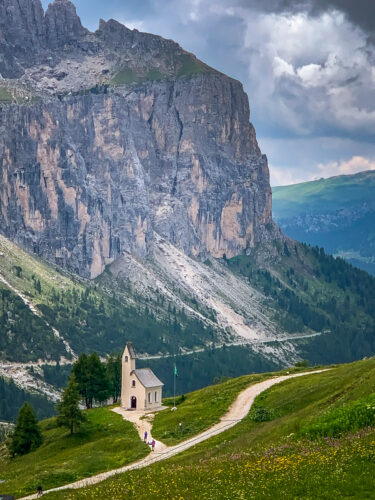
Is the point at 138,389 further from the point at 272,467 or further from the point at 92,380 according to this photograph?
the point at 272,467

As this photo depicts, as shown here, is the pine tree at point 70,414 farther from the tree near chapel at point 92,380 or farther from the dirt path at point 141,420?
the tree near chapel at point 92,380

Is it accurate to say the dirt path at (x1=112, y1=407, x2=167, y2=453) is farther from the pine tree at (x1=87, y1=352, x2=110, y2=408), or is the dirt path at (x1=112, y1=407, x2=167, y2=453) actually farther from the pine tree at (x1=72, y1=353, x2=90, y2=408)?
the pine tree at (x1=72, y1=353, x2=90, y2=408)

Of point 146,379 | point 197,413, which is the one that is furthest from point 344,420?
point 146,379

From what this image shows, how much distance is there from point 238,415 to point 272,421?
12569 millimetres

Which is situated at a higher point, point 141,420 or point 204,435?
point 141,420

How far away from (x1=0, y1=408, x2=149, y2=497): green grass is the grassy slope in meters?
9.77

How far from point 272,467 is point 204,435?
35253 mm

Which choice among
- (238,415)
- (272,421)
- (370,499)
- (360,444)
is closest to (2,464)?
(238,415)

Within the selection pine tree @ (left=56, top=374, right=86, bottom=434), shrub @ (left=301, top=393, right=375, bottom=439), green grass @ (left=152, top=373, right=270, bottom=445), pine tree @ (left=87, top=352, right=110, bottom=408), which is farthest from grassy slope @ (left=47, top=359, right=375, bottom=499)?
pine tree @ (left=87, top=352, right=110, bottom=408)

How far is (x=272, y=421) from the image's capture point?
7750cm

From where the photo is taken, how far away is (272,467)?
48.9 metres

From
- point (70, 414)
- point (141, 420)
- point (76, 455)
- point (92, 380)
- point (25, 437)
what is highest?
point (92, 380)

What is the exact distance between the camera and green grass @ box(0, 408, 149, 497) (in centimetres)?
7450

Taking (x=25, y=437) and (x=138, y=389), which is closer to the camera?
(x=25, y=437)
